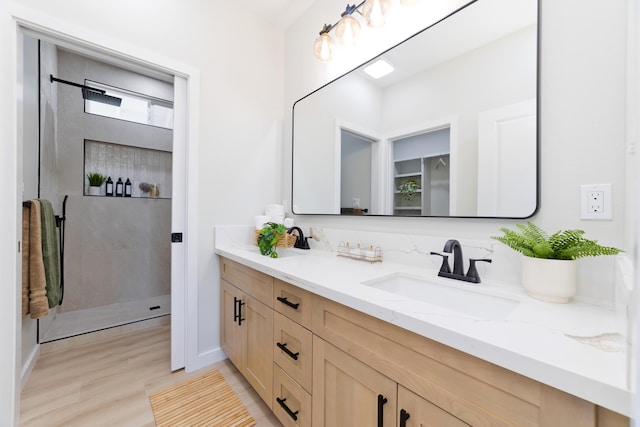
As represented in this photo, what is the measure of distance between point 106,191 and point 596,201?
3.74 meters

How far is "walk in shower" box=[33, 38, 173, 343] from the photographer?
2.43m

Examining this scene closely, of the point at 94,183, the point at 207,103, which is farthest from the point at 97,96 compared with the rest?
the point at 207,103

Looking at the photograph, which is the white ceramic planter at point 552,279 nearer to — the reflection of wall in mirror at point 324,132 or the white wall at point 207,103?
the reflection of wall in mirror at point 324,132

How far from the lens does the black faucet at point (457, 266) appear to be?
1.01m

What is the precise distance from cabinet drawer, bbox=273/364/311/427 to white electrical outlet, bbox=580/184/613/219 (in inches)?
47.0

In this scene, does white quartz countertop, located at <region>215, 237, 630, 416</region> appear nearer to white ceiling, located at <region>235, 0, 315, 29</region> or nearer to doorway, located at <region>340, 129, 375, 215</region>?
doorway, located at <region>340, 129, 375, 215</region>

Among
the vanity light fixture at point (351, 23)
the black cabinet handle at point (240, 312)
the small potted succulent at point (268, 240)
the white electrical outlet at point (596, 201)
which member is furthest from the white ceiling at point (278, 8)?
the black cabinet handle at point (240, 312)

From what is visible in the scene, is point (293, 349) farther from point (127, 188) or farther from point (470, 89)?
point (127, 188)

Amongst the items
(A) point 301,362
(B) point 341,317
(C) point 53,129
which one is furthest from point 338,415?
(C) point 53,129

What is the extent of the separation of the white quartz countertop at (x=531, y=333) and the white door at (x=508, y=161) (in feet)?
1.07

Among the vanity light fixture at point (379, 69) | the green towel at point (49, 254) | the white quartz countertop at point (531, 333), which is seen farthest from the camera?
the green towel at point (49, 254)

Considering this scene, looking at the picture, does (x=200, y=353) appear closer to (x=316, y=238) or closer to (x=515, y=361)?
(x=316, y=238)

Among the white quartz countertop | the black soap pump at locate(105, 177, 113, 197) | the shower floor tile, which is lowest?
the shower floor tile

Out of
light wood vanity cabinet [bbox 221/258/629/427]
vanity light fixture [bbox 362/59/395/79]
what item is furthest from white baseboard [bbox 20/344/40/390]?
vanity light fixture [bbox 362/59/395/79]
